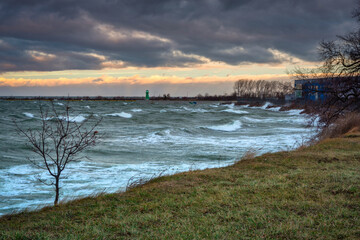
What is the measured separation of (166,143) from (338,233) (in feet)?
59.7

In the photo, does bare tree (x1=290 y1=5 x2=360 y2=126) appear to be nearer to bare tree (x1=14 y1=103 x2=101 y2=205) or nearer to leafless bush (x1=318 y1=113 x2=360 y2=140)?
leafless bush (x1=318 y1=113 x2=360 y2=140)

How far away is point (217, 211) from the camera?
5.87 metres

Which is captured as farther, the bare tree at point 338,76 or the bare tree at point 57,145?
the bare tree at point 338,76

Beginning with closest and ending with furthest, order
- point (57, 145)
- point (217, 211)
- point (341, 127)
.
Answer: point (217, 211)
point (57, 145)
point (341, 127)

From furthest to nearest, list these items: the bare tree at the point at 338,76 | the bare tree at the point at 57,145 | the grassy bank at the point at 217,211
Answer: the bare tree at the point at 338,76 < the bare tree at the point at 57,145 < the grassy bank at the point at 217,211

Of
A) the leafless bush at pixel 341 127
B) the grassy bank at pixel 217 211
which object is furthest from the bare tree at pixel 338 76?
the grassy bank at pixel 217 211

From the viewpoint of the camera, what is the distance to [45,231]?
203 inches

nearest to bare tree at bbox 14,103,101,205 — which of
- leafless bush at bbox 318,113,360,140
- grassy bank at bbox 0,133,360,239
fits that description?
grassy bank at bbox 0,133,360,239

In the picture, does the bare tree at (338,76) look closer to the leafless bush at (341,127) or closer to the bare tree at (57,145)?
the leafless bush at (341,127)

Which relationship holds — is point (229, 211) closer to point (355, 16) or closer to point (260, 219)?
point (260, 219)

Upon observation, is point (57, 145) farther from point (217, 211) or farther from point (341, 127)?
point (341, 127)

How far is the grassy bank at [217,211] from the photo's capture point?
193 inches

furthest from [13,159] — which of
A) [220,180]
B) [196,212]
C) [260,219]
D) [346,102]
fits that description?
[346,102]

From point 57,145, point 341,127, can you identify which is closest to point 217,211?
point 57,145
